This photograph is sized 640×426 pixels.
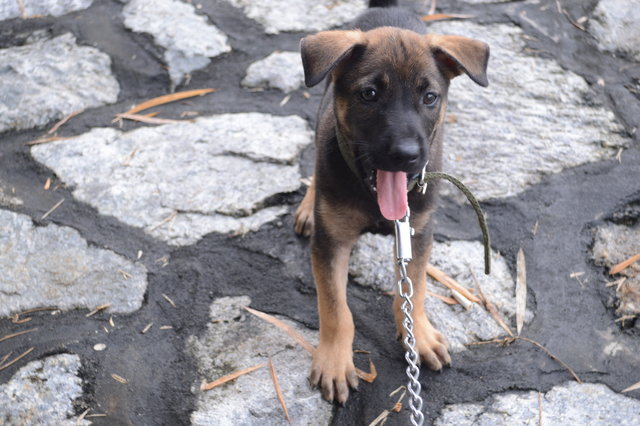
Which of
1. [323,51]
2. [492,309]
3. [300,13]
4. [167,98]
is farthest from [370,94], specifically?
[300,13]

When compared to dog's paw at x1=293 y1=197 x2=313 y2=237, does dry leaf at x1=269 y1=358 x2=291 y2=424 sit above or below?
below

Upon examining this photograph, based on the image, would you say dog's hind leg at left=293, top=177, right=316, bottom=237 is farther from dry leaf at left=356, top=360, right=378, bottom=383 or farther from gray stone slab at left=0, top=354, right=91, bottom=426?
gray stone slab at left=0, top=354, right=91, bottom=426

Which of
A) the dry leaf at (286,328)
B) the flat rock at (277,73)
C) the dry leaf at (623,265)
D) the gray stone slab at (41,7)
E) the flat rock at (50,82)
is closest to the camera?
the dry leaf at (286,328)

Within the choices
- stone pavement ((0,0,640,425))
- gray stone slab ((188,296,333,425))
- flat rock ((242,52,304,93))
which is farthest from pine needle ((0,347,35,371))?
flat rock ((242,52,304,93))

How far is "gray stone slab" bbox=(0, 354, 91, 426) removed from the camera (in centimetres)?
246

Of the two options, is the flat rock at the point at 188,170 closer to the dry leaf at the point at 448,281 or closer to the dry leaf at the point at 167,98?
the dry leaf at the point at 167,98

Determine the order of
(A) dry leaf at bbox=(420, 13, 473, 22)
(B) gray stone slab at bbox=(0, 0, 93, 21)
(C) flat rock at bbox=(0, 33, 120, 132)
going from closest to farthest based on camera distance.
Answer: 1. (C) flat rock at bbox=(0, 33, 120, 132)
2. (B) gray stone slab at bbox=(0, 0, 93, 21)
3. (A) dry leaf at bbox=(420, 13, 473, 22)

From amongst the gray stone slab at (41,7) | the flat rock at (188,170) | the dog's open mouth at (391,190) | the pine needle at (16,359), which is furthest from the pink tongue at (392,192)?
the gray stone slab at (41,7)

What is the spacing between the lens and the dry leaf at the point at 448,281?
10.2 ft

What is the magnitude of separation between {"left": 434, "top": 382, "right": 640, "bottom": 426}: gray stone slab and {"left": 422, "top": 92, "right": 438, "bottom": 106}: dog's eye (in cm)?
121

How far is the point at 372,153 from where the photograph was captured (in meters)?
2.57

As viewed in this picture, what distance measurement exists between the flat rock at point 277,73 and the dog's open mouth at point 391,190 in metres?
1.63

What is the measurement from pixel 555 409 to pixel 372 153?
124 cm

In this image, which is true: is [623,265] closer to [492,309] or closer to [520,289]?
[520,289]
